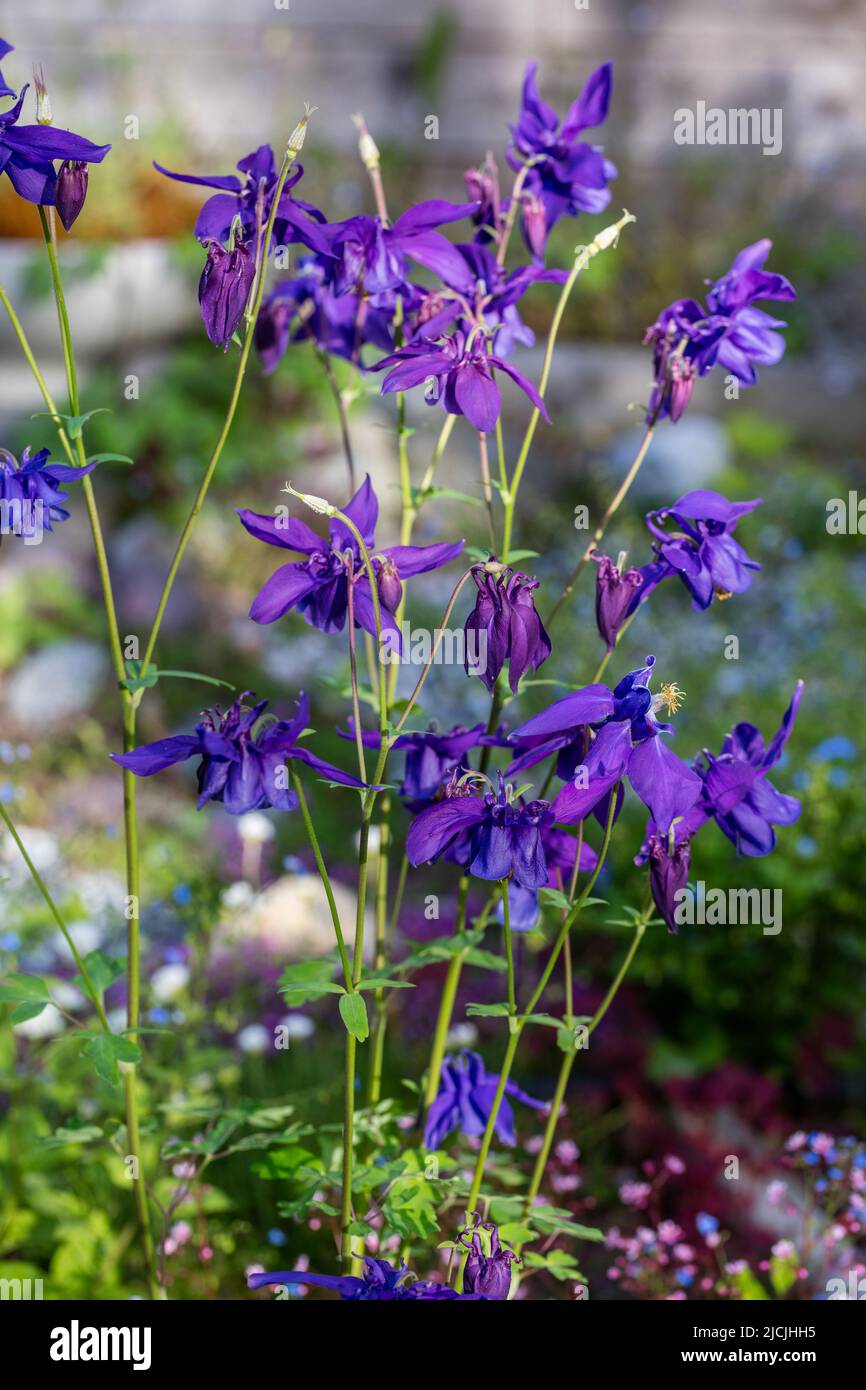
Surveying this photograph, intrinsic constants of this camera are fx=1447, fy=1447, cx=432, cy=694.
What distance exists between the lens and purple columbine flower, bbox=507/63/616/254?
6.07 ft

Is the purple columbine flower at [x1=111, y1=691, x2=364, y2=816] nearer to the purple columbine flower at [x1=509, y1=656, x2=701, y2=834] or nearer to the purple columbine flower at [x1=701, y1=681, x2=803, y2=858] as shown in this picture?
the purple columbine flower at [x1=509, y1=656, x2=701, y2=834]

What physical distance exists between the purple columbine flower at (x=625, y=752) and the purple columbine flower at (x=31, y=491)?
0.56 metres

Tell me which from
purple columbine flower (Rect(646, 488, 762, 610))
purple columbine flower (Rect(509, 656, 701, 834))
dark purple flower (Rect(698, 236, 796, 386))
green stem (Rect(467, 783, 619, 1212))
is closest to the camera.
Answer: purple columbine flower (Rect(509, 656, 701, 834))

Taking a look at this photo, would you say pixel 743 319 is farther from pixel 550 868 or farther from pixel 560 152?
pixel 550 868

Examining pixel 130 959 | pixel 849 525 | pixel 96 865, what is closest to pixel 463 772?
pixel 130 959

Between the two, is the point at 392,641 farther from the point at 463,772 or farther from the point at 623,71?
the point at 623,71

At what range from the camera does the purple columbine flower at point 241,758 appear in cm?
148

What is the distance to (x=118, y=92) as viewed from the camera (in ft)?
23.9

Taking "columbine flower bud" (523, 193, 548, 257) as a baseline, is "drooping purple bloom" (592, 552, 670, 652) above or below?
below

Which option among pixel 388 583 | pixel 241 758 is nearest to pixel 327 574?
pixel 388 583

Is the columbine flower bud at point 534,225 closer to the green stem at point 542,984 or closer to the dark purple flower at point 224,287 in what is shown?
the dark purple flower at point 224,287

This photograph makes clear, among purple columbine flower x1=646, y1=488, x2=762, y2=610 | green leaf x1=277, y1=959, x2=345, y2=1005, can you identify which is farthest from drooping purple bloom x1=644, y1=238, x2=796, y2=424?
green leaf x1=277, y1=959, x2=345, y2=1005

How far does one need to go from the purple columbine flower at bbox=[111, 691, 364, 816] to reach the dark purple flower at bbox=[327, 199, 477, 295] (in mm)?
515
